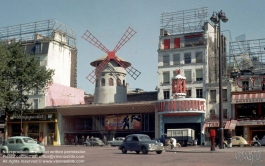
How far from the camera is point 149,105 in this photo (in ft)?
174

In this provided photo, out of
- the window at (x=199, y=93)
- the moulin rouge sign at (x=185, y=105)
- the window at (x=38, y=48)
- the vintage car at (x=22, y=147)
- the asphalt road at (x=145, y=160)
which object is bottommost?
the asphalt road at (x=145, y=160)

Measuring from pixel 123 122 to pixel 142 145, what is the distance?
28431mm

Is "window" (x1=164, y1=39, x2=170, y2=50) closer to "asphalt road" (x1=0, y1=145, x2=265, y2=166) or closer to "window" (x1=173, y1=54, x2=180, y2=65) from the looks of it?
"window" (x1=173, y1=54, x2=180, y2=65)

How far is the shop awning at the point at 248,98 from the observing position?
47.1 m

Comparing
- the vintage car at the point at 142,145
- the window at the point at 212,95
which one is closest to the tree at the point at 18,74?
the window at the point at 212,95

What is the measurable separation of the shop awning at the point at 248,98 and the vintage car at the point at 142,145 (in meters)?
22.4

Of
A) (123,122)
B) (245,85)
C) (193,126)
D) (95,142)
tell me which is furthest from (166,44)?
(95,142)

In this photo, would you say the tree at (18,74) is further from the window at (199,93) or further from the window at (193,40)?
the window at (199,93)

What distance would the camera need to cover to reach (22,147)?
24.9 meters

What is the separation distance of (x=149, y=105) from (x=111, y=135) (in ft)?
25.9

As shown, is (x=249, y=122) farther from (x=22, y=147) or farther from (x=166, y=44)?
(x=22, y=147)

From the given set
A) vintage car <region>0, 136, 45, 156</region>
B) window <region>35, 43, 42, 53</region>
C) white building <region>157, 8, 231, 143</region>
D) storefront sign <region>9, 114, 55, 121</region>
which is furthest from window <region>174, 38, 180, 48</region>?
vintage car <region>0, 136, 45, 156</region>

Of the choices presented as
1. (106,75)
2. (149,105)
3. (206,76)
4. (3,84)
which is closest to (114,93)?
(106,75)

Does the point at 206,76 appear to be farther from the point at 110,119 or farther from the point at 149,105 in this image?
the point at 110,119
